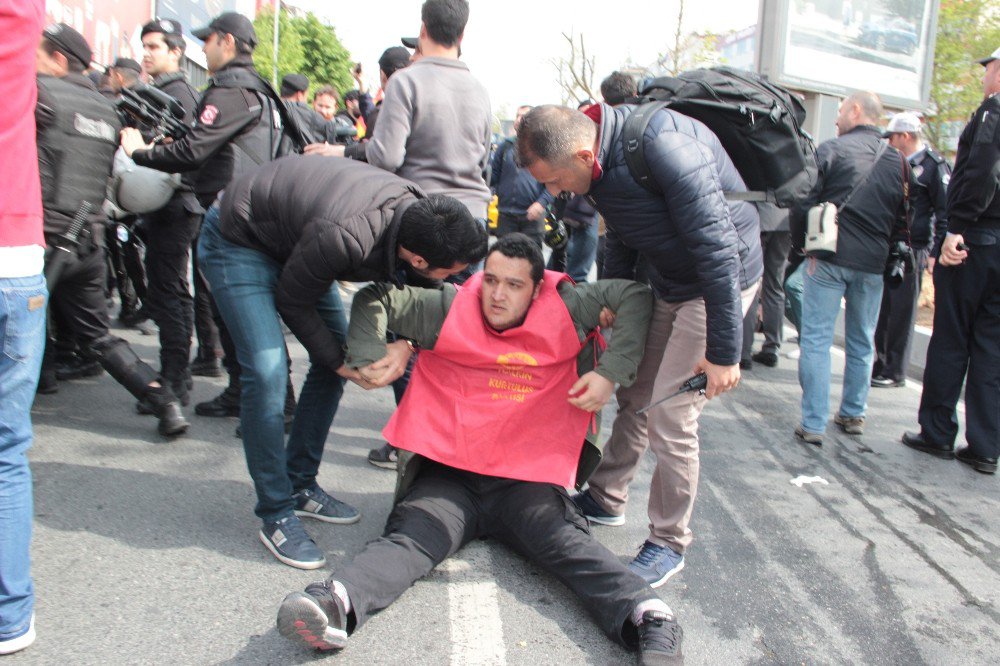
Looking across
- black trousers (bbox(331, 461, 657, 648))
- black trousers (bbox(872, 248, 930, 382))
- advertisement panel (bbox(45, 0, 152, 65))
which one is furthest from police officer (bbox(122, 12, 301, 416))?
advertisement panel (bbox(45, 0, 152, 65))

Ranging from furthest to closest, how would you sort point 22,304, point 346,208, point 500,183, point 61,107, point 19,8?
point 500,183, point 61,107, point 346,208, point 22,304, point 19,8

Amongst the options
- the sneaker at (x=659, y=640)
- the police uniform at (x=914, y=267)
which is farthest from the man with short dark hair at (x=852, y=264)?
the sneaker at (x=659, y=640)

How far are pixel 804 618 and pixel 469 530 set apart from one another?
4.14 ft

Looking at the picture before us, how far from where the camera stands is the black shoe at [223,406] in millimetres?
4742

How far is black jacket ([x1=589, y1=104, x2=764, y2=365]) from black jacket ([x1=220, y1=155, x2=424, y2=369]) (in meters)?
0.73

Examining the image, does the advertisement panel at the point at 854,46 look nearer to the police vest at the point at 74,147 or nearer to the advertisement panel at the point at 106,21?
the police vest at the point at 74,147

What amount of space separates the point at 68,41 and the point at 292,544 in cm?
260

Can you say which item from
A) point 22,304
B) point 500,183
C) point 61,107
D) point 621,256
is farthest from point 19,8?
point 500,183

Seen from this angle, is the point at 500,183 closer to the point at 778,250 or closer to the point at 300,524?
the point at 778,250

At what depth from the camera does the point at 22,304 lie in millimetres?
2371

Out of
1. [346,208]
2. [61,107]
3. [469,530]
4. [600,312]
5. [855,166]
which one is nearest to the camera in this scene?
[346,208]

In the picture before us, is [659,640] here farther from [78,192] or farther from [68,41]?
[68,41]

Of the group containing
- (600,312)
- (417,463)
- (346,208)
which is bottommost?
(417,463)

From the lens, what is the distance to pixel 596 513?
3.78 metres
